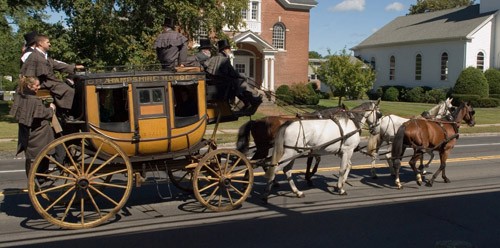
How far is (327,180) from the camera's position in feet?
34.3

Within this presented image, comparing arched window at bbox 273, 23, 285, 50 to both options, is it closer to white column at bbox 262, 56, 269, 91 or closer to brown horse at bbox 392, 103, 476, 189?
white column at bbox 262, 56, 269, 91

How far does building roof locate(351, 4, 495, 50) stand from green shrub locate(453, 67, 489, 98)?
4538 mm

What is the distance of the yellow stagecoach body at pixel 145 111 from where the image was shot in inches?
281

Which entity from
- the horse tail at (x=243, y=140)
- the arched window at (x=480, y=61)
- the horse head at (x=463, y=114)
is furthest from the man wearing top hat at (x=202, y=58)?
the arched window at (x=480, y=61)

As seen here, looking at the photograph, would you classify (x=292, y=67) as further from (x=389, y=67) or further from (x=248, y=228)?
(x=248, y=228)

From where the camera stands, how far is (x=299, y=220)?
7410mm

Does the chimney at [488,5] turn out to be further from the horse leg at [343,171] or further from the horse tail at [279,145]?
the horse tail at [279,145]

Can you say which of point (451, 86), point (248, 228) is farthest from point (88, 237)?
point (451, 86)

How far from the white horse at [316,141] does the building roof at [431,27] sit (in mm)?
37344

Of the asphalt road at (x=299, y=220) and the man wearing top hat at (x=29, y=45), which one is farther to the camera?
the man wearing top hat at (x=29, y=45)

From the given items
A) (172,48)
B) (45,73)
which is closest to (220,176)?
(172,48)

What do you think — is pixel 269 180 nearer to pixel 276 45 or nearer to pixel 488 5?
pixel 276 45

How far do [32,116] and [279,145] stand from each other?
12.9 feet

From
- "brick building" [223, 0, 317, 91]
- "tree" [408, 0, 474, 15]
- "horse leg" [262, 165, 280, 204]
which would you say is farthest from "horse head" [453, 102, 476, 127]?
"tree" [408, 0, 474, 15]
